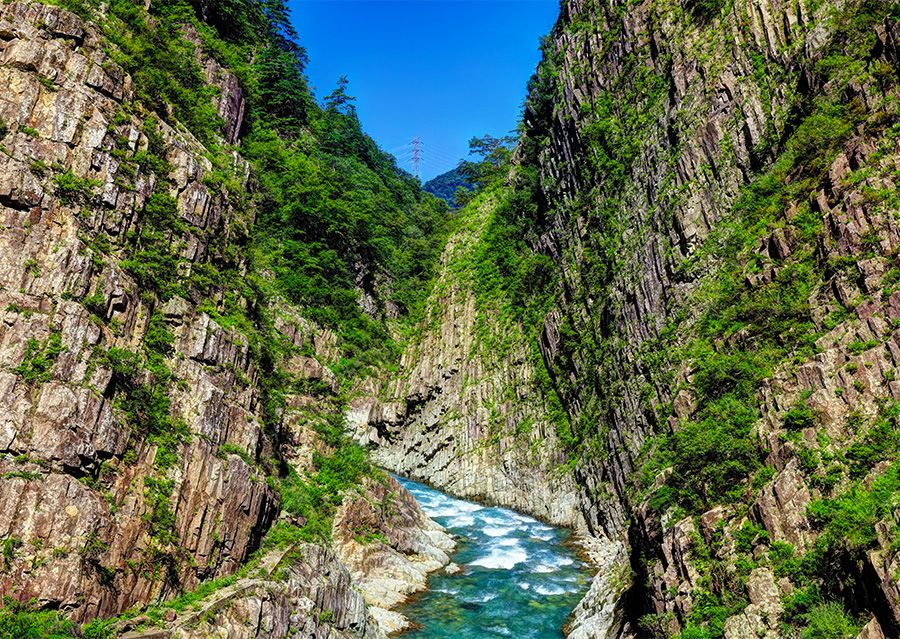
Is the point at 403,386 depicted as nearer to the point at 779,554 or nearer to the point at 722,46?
the point at 722,46

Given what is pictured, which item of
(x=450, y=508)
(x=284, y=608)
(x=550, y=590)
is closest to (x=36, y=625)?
(x=284, y=608)

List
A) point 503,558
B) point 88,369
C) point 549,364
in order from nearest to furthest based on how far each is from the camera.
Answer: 1. point 88,369
2. point 503,558
3. point 549,364

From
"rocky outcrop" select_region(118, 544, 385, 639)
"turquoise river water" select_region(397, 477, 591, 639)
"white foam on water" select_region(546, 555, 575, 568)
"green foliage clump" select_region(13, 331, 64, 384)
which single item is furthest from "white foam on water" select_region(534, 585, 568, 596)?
"green foliage clump" select_region(13, 331, 64, 384)

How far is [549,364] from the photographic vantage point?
46.7 metres

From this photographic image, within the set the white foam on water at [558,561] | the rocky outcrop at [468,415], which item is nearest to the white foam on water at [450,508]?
the rocky outcrop at [468,415]

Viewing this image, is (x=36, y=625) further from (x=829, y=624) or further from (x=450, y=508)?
(x=450, y=508)

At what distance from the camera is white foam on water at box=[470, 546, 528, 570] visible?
32.5 metres

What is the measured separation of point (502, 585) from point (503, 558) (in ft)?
12.1

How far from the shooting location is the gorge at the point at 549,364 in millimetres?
15461

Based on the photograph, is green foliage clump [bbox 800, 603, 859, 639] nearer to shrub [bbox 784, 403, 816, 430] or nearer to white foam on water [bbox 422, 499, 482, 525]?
shrub [bbox 784, 403, 816, 430]

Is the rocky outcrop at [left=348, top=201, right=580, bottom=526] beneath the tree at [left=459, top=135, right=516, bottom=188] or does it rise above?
beneath

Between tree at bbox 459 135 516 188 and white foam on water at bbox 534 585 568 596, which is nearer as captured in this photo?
white foam on water at bbox 534 585 568 596

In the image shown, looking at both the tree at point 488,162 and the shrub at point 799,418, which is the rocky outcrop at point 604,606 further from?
the tree at point 488,162

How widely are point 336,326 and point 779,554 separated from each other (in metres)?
43.5
